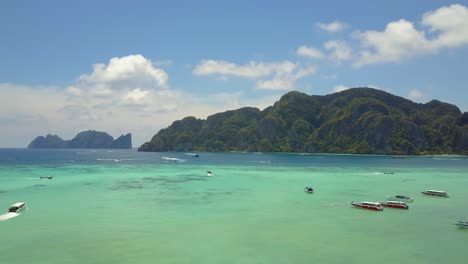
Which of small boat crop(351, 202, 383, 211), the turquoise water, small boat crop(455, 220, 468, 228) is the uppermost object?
small boat crop(351, 202, 383, 211)

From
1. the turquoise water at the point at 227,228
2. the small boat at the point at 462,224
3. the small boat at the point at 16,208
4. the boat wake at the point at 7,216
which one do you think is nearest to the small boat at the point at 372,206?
the turquoise water at the point at 227,228

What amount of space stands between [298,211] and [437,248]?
928 inches

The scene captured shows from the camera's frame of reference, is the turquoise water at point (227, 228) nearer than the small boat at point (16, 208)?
Yes

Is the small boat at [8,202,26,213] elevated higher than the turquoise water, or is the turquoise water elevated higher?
the small boat at [8,202,26,213]

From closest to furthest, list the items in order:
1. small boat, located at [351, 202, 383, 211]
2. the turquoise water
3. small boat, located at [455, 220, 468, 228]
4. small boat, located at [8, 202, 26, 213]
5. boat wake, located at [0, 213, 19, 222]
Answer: the turquoise water, small boat, located at [455, 220, 468, 228], boat wake, located at [0, 213, 19, 222], small boat, located at [8, 202, 26, 213], small boat, located at [351, 202, 383, 211]

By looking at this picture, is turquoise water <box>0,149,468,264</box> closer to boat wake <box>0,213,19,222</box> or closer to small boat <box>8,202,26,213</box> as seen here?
boat wake <box>0,213,19,222</box>

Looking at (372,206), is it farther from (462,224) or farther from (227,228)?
(227,228)

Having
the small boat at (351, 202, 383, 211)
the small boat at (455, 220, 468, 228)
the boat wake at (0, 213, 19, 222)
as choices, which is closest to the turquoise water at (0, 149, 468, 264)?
the small boat at (455, 220, 468, 228)

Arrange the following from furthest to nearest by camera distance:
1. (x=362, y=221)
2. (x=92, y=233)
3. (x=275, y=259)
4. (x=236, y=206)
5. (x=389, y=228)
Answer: (x=236, y=206) → (x=362, y=221) → (x=389, y=228) → (x=92, y=233) → (x=275, y=259)

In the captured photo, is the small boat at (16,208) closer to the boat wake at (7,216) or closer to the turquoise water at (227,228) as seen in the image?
the boat wake at (7,216)

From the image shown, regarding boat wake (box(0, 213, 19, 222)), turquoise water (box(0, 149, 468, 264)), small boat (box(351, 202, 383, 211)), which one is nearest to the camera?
turquoise water (box(0, 149, 468, 264))

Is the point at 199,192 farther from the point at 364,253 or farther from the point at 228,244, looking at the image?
the point at 364,253

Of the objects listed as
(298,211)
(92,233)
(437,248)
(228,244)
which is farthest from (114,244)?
(437,248)

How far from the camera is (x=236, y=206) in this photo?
66000 millimetres
